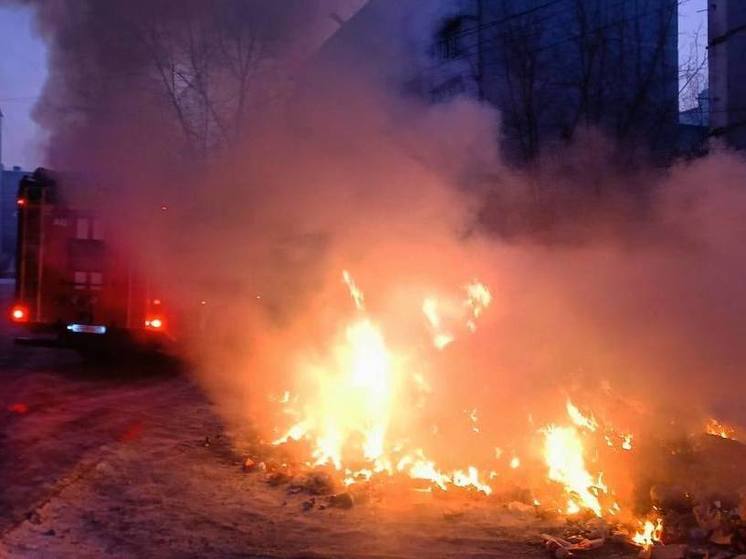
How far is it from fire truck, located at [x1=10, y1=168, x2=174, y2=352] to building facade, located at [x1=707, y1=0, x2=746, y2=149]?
21.7ft

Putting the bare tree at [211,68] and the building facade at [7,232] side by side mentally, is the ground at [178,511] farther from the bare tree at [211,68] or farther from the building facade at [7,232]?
the building facade at [7,232]

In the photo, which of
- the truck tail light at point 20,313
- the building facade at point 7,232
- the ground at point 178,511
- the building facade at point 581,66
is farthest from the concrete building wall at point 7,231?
the ground at point 178,511

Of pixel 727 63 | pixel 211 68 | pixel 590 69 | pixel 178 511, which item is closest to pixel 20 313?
pixel 211 68

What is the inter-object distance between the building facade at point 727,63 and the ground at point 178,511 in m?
6.13

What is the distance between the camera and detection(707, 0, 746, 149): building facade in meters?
8.59

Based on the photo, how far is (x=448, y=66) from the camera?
7.34 meters

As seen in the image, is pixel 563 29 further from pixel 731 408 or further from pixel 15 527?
pixel 15 527

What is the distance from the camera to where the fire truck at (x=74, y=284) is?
28.9 ft

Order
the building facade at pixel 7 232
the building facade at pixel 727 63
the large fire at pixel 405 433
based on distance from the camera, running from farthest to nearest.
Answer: the building facade at pixel 7 232
the building facade at pixel 727 63
the large fire at pixel 405 433

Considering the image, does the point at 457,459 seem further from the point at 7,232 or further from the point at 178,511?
the point at 7,232

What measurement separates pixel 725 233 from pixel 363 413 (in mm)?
3245

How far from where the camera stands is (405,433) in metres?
5.30

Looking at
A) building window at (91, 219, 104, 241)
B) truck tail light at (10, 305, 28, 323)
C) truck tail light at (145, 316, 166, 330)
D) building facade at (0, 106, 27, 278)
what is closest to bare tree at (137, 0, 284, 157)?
building window at (91, 219, 104, 241)

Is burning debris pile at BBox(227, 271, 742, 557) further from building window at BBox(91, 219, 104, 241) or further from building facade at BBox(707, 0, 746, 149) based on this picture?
building facade at BBox(707, 0, 746, 149)
